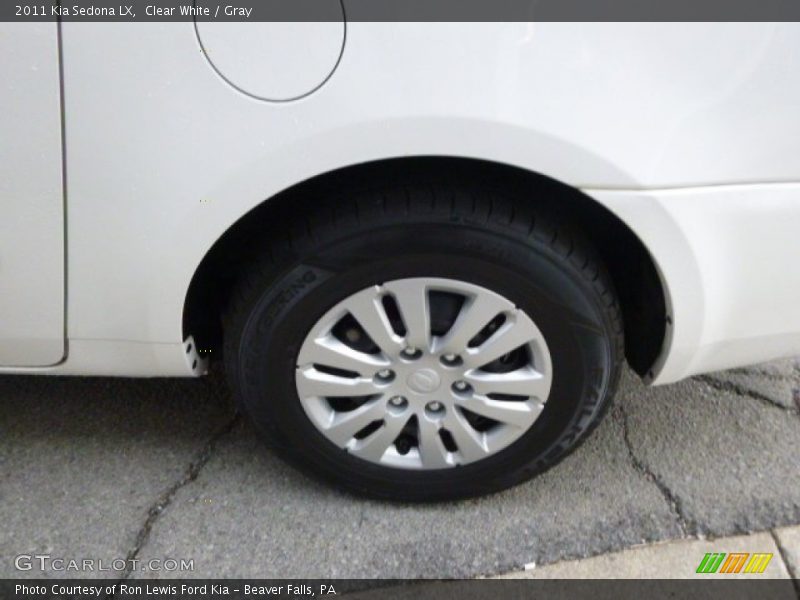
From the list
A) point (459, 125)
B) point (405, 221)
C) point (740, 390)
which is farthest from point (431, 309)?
point (740, 390)

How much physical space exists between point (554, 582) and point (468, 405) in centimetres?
48

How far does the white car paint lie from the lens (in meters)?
1.45

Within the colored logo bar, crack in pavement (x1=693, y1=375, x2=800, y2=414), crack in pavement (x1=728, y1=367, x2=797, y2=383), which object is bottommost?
the colored logo bar

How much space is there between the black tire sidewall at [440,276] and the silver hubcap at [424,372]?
1.1 inches

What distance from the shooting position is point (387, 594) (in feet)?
5.97

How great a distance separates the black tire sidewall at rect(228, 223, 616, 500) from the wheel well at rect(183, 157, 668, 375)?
126 mm

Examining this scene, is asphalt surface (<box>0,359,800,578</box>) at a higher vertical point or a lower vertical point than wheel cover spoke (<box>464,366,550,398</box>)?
lower

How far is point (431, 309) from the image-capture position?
176 centimetres

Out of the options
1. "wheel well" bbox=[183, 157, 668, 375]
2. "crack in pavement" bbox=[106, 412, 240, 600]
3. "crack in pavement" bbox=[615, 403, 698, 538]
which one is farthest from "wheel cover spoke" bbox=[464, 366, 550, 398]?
"crack in pavement" bbox=[106, 412, 240, 600]

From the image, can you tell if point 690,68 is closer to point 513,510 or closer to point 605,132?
point 605,132

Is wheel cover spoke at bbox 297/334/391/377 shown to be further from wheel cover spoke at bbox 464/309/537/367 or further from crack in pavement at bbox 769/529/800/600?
crack in pavement at bbox 769/529/800/600
